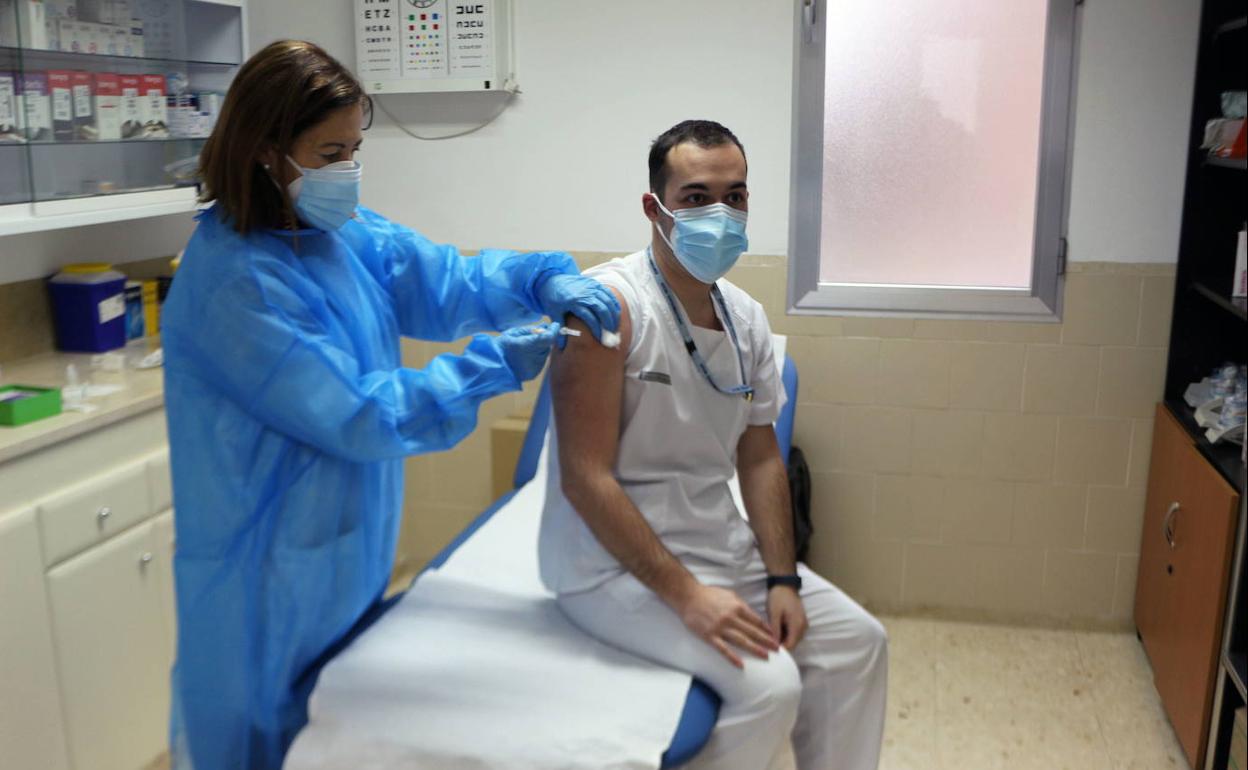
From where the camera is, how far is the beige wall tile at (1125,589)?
3186 millimetres

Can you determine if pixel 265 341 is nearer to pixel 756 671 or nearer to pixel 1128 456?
pixel 756 671

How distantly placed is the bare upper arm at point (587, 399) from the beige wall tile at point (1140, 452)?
5.98 feet

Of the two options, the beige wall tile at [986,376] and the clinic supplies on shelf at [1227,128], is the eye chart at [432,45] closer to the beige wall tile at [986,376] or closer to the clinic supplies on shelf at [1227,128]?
the beige wall tile at [986,376]

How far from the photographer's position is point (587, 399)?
6.13ft

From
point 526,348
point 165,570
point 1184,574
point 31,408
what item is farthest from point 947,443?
point 31,408

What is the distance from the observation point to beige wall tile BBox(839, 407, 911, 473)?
3.21 meters

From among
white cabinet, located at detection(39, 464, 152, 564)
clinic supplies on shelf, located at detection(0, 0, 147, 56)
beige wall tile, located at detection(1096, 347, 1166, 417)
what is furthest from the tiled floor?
clinic supplies on shelf, located at detection(0, 0, 147, 56)

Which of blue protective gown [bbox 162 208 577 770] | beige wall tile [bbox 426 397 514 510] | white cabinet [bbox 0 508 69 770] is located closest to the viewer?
blue protective gown [bbox 162 208 577 770]

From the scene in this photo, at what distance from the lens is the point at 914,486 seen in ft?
10.7

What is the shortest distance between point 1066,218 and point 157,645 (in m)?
2.47

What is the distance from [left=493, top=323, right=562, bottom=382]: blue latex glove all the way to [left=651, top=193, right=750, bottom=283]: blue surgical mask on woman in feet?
0.98

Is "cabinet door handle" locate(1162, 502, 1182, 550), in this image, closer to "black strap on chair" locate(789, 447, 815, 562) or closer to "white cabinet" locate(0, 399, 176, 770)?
Result: "black strap on chair" locate(789, 447, 815, 562)

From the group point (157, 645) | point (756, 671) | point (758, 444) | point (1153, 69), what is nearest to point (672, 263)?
point (758, 444)

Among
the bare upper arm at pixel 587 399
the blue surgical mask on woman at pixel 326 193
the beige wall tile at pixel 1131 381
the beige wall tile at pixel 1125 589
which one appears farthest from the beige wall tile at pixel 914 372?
the blue surgical mask on woman at pixel 326 193
